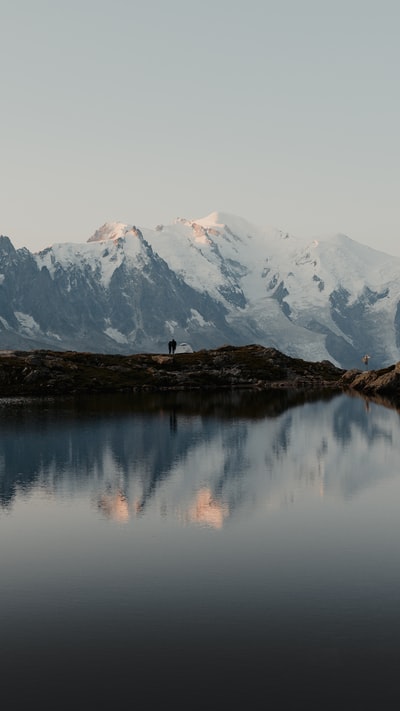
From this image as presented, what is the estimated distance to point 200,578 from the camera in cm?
4969

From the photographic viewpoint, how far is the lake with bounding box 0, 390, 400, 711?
113ft

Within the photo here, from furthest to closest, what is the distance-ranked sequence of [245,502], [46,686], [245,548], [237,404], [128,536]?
1. [237,404]
2. [245,502]
3. [128,536]
4. [245,548]
5. [46,686]

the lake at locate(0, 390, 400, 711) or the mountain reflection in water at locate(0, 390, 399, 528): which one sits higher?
the mountain reflection in water at locate(0, 390, 399, 528)

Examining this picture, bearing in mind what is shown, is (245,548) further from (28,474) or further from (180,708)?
(28,474)

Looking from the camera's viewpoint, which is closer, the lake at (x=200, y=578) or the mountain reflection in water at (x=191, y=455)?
the lake at (x=200, y=578)

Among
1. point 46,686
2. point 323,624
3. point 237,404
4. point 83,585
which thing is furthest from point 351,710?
point 237,404

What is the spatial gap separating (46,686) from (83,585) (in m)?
14.3

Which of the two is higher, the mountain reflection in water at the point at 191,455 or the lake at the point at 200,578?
the mountain reflection in water at the point at 191,455

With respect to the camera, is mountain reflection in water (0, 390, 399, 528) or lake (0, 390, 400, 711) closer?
lake (0, 390, 400, 711)

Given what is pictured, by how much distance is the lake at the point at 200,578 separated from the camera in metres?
34.4

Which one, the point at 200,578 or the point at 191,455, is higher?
the point at 191,455

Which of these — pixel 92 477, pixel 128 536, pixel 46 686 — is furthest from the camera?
pixel 92 477

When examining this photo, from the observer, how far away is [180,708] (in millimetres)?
31922

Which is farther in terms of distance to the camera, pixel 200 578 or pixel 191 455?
pixel 191 455
